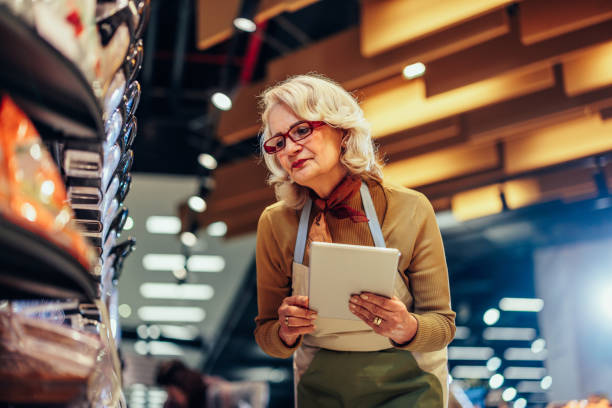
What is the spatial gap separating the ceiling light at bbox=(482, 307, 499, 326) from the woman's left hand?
6716 mm

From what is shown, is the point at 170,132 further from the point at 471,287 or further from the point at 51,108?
the point at 51,108

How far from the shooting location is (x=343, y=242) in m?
1.65

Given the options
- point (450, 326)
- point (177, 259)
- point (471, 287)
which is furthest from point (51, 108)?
point (177, 259)

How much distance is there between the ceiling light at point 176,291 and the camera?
11.8m

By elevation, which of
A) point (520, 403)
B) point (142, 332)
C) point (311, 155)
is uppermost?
point (142, 332)

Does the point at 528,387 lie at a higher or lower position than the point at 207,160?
lower

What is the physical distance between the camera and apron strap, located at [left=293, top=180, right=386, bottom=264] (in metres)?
1.62

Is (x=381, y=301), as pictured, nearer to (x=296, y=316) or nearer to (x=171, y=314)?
(x=296, y=316)

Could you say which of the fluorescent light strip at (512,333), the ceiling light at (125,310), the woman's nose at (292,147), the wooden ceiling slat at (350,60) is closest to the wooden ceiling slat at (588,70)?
the wooden ceiling slat at (350,60)

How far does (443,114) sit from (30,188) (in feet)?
13.7

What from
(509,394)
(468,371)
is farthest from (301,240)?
(468,371)

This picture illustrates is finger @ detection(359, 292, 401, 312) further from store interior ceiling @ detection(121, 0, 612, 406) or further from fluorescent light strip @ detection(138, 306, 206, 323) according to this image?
fluorescent light strip @ detection(138, 306, 206, 323)

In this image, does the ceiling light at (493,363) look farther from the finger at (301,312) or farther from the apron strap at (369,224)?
the finger at (301,312)

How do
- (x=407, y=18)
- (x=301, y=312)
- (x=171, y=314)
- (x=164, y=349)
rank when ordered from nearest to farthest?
(x=301, y=312) → (x=407, y=18) → (x=171, y=314) → (x=164, y=349)
